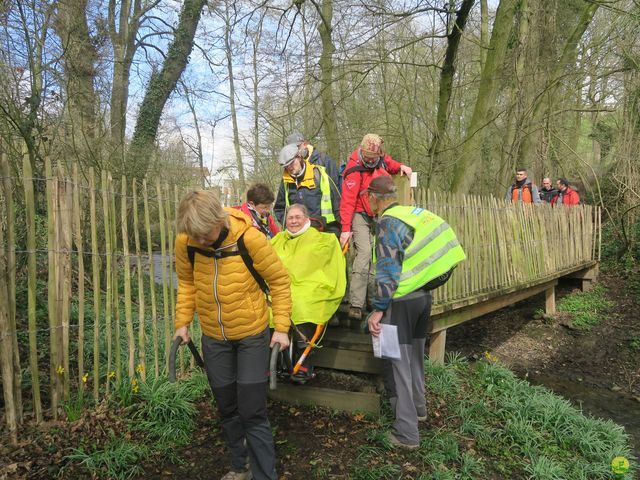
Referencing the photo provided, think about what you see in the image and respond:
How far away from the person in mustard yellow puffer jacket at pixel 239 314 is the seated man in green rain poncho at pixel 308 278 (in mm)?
1027

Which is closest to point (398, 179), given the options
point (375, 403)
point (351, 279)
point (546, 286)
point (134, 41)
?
point (351, 279)

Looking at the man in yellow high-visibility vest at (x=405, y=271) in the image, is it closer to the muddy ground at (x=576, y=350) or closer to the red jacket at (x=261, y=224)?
the red jacket at (x=261, y=224)

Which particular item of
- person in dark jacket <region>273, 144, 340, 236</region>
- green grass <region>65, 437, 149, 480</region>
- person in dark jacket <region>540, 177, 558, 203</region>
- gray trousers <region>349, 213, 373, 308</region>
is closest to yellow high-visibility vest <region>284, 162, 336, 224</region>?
person in dark jacket <region>273, 144, 340, 236</region>

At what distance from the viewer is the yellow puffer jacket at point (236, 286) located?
255cm

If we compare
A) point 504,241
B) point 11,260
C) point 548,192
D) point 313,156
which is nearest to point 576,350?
point 504,241

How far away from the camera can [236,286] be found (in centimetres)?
255

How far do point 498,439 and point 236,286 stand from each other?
2.67m

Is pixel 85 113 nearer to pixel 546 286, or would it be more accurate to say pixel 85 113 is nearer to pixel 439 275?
pixel 439 275

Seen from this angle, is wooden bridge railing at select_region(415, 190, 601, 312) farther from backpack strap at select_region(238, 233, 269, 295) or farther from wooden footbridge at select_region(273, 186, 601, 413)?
backpack strap at select_region(238, 233, 269, 295)

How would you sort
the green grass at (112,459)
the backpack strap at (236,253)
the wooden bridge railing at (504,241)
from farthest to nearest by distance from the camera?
the wooden bridge railing at (504,241) < the green grass at (112,459) < the backpack strap at (236,253)

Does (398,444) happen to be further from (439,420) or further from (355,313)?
(355,313)

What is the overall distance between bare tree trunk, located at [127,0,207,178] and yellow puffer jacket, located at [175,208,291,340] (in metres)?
7.27

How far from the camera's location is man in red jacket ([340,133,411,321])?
167 inches

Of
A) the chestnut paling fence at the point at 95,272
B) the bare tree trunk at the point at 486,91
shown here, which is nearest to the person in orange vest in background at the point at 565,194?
the chestnut paling fence at the point at 95,272
